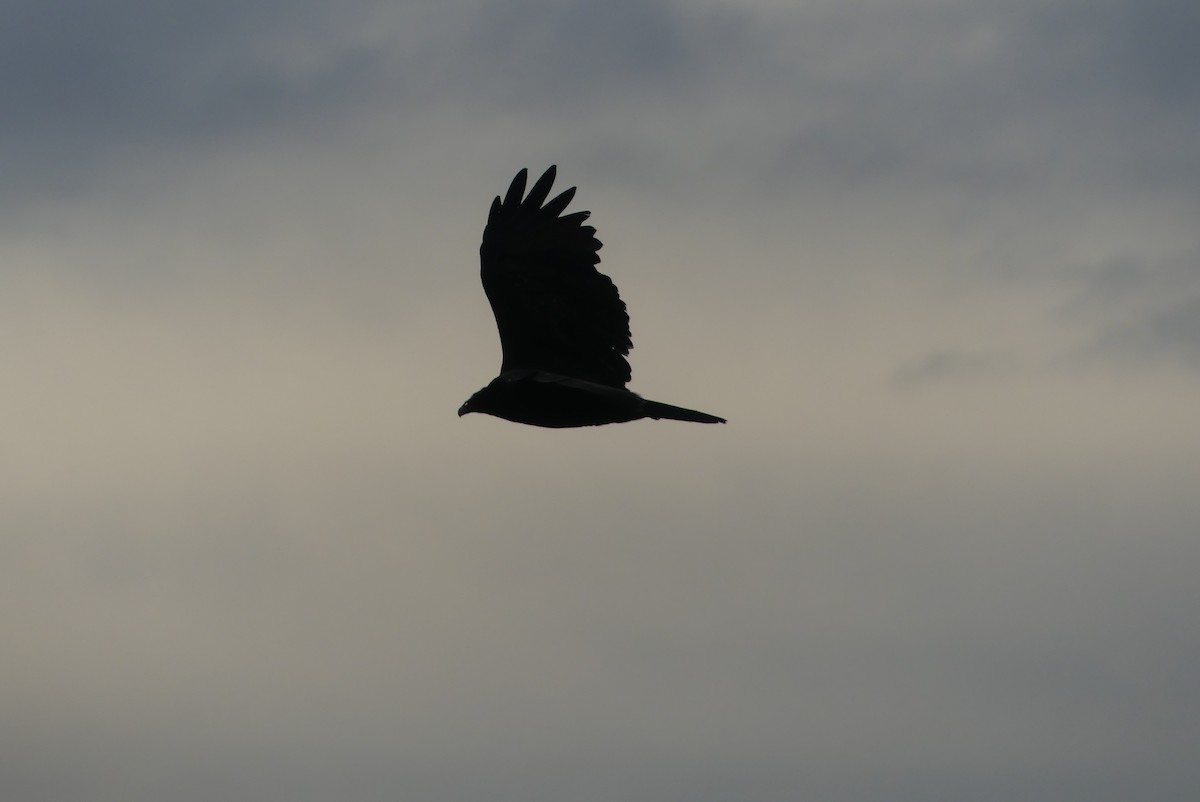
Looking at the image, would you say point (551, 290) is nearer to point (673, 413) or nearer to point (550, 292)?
point (550, 292)

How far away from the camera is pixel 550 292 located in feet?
42.9

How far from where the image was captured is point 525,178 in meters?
13.1

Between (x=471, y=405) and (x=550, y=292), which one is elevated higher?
(x=550, y=292)

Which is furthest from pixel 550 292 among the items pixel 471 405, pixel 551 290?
pixel 471 405

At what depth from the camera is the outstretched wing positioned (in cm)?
1298

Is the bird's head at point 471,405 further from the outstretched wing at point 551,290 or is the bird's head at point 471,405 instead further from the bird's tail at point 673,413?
the bird's tail at point 673,413

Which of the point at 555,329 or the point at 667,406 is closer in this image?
the point at 667,406

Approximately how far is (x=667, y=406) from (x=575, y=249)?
7.75ft

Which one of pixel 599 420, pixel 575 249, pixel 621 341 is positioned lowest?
pixel 599 420

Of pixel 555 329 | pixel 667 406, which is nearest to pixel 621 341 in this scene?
pixel 555 329

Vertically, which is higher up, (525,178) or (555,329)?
(525,178)

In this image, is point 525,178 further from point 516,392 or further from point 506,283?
point 516,392

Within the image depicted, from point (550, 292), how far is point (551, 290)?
0.03m

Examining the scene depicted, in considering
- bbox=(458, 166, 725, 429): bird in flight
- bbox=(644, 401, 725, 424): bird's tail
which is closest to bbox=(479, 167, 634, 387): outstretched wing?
bbox=(458, 166, 725, 429): bird in flight
